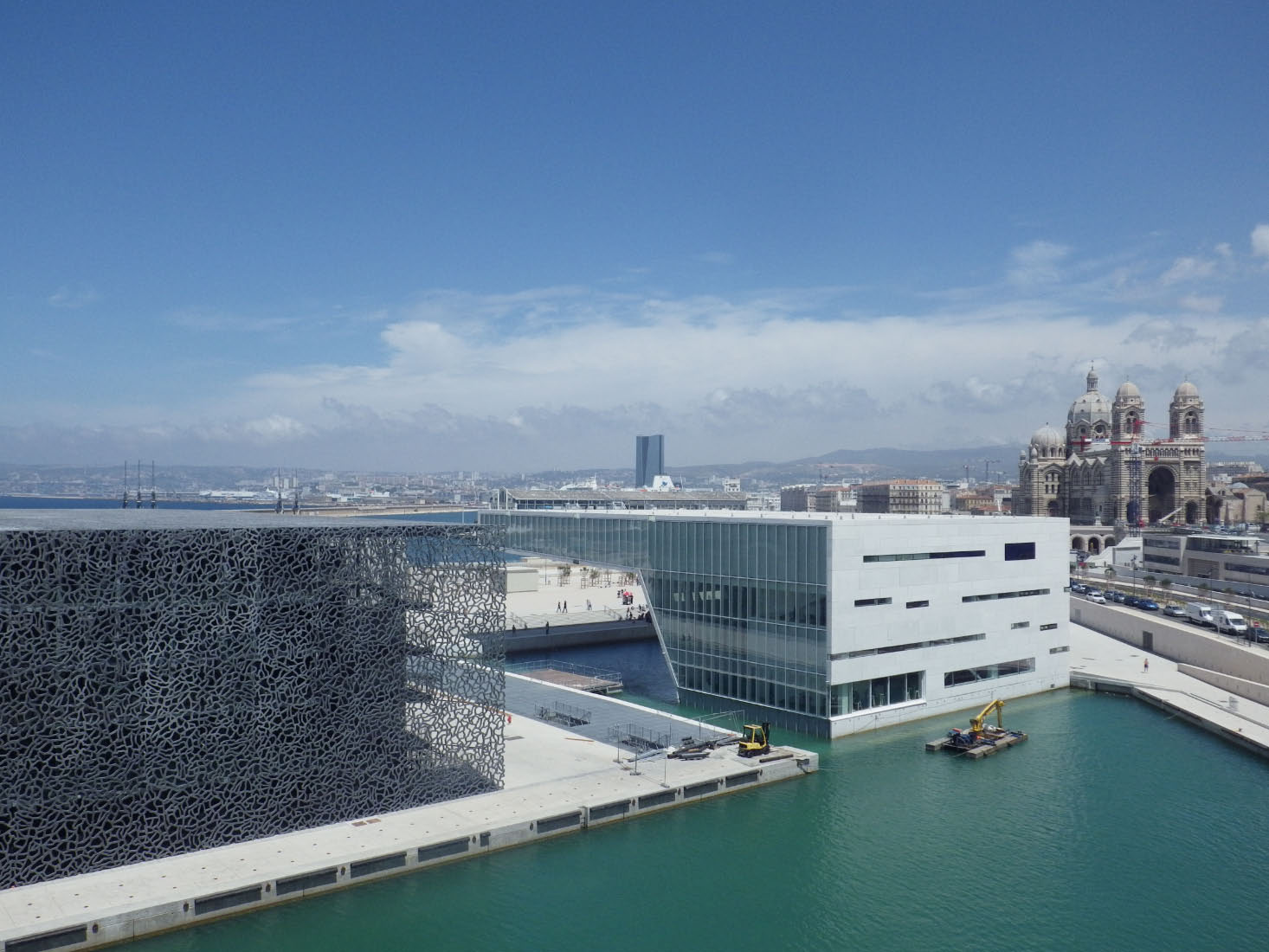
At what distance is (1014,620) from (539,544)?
1971 centimetres

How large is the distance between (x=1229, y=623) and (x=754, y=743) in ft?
103

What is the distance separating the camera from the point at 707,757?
27.5m

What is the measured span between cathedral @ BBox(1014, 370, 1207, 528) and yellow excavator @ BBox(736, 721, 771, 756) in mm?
88039

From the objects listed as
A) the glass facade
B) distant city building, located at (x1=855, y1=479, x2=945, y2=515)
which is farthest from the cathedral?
the glass facade

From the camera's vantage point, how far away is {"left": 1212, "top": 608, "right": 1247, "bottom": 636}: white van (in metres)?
46.2

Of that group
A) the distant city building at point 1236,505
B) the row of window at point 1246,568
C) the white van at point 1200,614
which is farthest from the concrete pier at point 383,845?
the distant city building at point 1236,505

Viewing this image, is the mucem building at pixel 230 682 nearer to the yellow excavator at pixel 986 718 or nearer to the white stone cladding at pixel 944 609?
the white stone cladding at pixel 944 609

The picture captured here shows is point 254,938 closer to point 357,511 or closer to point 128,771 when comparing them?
point 128,771

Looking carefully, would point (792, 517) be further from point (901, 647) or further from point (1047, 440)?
point (1047, 440)

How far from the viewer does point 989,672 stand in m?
35.7

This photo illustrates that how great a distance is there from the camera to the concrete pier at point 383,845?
17453mm

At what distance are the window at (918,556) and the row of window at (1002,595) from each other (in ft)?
4.75

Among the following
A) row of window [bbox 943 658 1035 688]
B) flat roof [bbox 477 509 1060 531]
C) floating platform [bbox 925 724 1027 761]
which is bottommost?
floating platform [bbox 925 724 1027 761]

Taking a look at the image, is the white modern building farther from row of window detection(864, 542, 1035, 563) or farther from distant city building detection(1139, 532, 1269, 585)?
distant city building detection(1139, 532, 1269, 585)
